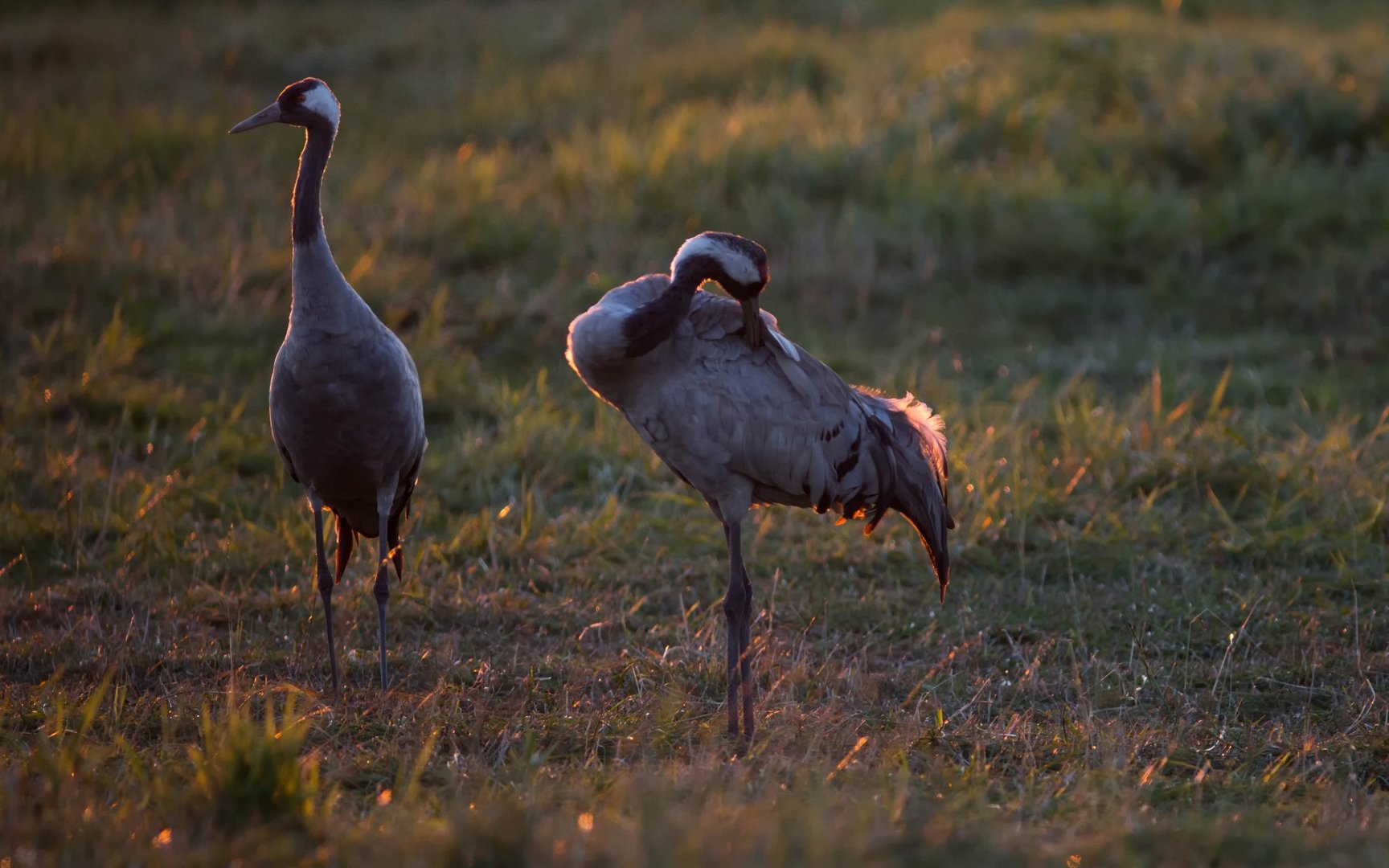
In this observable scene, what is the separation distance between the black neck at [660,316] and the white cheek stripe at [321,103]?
4.87 feet

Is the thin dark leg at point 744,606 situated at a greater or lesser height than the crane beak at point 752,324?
lesser

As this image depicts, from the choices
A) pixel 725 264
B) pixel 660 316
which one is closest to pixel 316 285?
pixel 660 316

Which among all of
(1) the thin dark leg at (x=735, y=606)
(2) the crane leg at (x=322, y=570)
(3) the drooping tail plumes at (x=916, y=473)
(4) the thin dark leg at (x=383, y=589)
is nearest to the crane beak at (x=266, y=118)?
(2) the crane leg at (x=322, y=570)

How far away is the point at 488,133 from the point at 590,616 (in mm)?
7278

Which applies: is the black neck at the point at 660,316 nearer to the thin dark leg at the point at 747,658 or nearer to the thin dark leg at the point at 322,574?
the thin dark leg at the point at 747,658

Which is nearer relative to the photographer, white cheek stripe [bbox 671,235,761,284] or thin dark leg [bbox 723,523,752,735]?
white cheek stripe [bbox 671,235,761,284]

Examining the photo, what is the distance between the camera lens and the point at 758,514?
6262 mm

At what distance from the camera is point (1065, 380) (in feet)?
25.2

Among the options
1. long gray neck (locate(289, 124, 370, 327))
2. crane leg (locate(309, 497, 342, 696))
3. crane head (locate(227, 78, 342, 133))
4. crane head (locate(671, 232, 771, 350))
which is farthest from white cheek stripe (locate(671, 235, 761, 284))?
crane leg (locate(309, 497, 342, 696))

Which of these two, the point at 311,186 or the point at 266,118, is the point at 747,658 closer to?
the point at 311,186

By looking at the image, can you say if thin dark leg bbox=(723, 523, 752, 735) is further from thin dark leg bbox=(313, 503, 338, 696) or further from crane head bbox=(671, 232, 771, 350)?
thin dark leg bbox=(313, 503, 338, 696)

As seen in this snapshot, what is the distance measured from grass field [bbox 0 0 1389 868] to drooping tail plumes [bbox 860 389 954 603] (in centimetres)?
42

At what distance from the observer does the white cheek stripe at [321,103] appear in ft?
16.1

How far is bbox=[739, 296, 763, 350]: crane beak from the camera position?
4.42 metres
